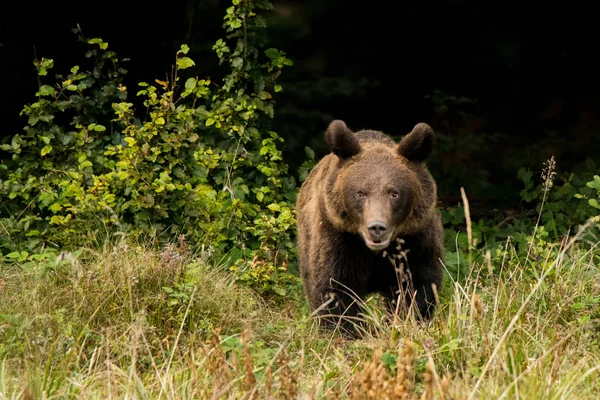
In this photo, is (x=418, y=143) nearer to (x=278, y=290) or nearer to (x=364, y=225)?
(x=364, y=225)

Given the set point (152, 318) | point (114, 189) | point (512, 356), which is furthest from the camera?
point (114, 189)

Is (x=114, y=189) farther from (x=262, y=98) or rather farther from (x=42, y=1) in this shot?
(x=42, y=1)

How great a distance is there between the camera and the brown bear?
5758 mm

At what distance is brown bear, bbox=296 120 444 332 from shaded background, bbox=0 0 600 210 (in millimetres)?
2785

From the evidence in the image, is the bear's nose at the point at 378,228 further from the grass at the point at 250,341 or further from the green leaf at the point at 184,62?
the green leaf at the point at 184,62

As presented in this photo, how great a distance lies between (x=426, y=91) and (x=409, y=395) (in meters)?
5.10

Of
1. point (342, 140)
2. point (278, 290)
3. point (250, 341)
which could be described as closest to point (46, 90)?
point (278, 290)

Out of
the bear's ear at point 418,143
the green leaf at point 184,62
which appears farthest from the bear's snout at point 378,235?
the green leaf at point 184,62

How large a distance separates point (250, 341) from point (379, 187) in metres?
1.24

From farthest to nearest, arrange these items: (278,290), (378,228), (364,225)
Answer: (278,290) → (364,225) → (378,228)

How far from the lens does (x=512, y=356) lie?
4125mm

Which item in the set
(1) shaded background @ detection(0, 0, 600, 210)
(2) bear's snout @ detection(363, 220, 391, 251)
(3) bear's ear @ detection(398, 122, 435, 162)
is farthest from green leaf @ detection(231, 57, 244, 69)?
(2) bear's snout @ detection(363, 220, 391, 251)

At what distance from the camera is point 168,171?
7.08 metres

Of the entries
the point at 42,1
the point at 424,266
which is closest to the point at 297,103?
the point at 42,1
